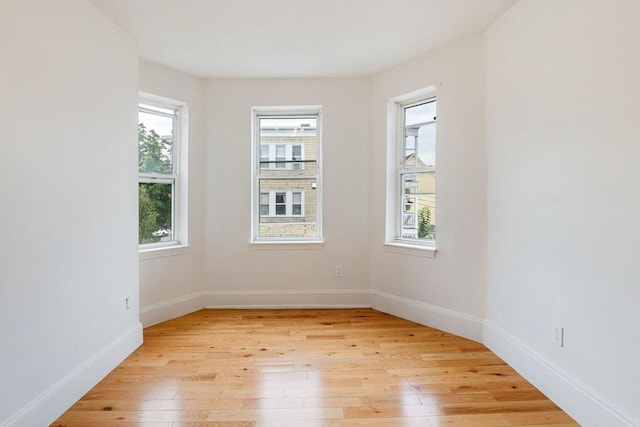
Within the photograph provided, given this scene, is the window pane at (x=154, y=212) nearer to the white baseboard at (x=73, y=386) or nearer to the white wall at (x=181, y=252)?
the white wall at (x=181, y=252)

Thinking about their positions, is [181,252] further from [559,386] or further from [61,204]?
[559,386]

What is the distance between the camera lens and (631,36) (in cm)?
151

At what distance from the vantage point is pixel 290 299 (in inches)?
146

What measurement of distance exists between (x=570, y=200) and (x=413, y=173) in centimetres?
164

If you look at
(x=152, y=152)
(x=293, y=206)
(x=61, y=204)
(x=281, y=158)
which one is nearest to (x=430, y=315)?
(x=293, y=206)

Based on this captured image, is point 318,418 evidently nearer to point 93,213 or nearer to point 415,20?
point 93,213

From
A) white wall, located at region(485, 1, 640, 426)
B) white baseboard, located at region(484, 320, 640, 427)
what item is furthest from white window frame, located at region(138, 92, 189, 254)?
white baseboard, located at region(484, 320, 640, 427)

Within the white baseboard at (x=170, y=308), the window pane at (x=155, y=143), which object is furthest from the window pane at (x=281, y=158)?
the white baseboard at (x=170, y=308)

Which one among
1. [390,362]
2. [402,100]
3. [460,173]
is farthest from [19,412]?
[402,100]

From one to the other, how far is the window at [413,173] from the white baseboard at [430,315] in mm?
583

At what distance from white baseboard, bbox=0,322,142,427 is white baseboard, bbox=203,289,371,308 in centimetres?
110

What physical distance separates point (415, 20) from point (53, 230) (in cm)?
271

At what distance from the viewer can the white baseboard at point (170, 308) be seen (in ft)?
10.4

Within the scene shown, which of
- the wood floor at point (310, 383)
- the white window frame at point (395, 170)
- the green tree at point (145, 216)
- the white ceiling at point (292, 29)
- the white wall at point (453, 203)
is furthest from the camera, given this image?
the white window frame at point (395, 170)
